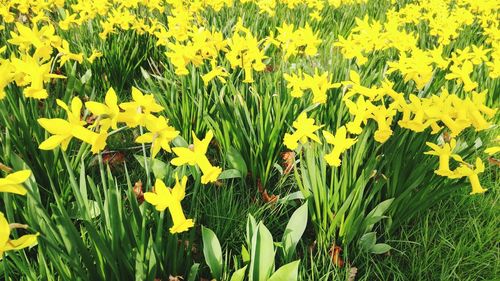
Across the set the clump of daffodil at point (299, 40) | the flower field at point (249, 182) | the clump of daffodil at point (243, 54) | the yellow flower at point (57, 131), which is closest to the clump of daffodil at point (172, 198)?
the flower field at point (249, 182)

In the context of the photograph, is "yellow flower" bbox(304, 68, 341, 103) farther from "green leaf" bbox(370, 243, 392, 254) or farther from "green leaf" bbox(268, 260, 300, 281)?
"green leaf" bbox(268, 260, 300, 281)

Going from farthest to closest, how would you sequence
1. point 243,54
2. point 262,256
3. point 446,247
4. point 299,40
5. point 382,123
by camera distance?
point 299,40, point 243,54, point 446,247, point 382,123, point 262,256

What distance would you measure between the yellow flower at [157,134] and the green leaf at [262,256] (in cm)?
39

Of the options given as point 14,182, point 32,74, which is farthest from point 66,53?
point 14,182

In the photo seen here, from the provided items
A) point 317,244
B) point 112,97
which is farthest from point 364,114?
point 112,97

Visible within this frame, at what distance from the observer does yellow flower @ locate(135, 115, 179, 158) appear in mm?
1070

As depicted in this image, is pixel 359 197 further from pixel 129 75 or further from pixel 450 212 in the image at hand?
pixel 129 75

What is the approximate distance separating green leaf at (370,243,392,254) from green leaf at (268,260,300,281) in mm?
523

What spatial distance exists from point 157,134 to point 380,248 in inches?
38.8

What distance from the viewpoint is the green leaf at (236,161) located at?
181cm

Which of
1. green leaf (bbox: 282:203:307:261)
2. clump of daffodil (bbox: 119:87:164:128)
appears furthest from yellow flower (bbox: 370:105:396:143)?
clump of daffodil (bbox: 119:87:164:128)

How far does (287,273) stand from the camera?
115cm

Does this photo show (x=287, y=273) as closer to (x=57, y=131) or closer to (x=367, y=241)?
(x=367, y=241)

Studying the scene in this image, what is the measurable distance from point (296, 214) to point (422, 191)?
52 cm
